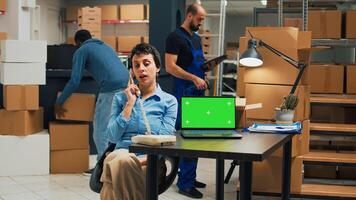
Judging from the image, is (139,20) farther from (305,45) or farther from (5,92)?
(305,45)

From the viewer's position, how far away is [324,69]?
4.99 meters

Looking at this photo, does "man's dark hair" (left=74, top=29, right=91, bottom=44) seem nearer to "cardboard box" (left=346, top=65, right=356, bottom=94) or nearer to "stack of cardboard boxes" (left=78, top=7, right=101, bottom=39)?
"cardboard box" (left=346, top=65, right=356, bottom=94)

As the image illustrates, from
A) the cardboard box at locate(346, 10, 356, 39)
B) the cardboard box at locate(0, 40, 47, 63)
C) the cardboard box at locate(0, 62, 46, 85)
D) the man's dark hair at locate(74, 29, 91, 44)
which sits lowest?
the cardboard box at locate(0, 62, 46, 85)

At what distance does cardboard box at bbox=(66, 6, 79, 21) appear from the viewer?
12.0 m

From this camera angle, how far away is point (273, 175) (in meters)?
4.10

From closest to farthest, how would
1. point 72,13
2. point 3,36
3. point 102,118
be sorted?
point 102,118, point 3,36, point 72,13

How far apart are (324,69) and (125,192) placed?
3014 mm

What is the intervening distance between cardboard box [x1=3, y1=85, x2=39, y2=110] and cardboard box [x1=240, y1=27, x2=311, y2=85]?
7.19ft

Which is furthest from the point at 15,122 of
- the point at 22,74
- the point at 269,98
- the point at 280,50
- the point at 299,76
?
the point at 299,76

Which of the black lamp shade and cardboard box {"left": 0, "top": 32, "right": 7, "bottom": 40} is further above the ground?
cardboard box {"left": 0, "top": 32, "right": 7, "bottom": 40}

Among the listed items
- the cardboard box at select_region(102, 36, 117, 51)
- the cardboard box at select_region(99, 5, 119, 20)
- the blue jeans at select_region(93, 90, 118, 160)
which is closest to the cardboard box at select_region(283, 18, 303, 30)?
the blue jeans at select_region(93, 90, 118, 160)

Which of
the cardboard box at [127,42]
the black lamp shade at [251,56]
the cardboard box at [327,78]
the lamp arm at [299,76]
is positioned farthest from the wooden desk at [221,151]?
the cardboard box at [127,42]

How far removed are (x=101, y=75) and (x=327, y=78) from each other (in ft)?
6.96

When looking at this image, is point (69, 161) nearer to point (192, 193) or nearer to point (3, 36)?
point (192, 193)
